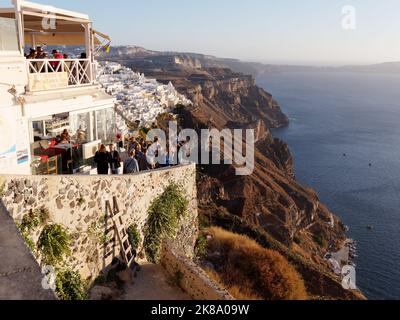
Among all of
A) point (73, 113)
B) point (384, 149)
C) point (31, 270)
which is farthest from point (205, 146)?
point (384, 149)

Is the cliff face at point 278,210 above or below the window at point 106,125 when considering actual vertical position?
below

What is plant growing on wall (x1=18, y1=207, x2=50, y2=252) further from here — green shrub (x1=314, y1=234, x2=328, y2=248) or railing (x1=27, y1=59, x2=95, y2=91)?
green shrub (x1=314, y1=234, x2=328, y2=248)

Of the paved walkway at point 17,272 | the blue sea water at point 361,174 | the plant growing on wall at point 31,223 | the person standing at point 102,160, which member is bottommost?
the blue sea water at point 361,174

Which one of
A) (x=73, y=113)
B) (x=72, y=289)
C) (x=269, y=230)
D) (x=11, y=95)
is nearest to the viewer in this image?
(x=72, y=289)

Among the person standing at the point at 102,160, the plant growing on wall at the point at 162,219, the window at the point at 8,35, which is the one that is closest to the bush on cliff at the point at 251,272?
the plant growing on wall at the point at 162,219

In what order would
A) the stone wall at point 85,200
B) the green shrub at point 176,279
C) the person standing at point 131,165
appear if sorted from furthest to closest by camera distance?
the person standing at point 131,165 → the green shrub at point 176,279 → the stone wall at point 85,200

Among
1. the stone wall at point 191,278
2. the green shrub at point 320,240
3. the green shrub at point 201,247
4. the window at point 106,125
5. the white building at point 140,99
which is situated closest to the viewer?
the stone wall at point 191,278

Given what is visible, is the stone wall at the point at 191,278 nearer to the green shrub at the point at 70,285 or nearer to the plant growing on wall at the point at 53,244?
the green shrub at the point at 70,285

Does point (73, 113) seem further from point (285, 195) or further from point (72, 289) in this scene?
point (285, 195)
